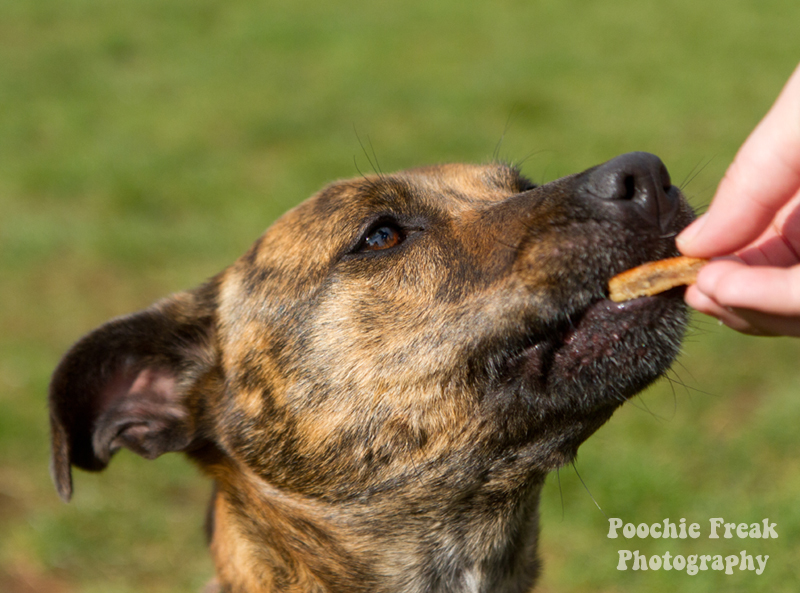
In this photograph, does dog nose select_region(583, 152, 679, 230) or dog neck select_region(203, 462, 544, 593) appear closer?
dog nose select_region(583, 152, 679, 230)

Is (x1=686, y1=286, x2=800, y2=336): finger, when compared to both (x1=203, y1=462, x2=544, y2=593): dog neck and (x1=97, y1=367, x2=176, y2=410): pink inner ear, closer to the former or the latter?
(x1=203, y1=462, x2=544, y2=593): dog neck

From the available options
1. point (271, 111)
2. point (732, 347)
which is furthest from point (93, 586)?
point (271, 111)

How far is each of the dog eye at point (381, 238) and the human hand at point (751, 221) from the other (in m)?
1.18

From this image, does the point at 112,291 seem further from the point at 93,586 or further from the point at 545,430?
the point at 545,430

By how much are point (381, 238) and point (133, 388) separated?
1.26 m

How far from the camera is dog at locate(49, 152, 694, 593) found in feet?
8.59

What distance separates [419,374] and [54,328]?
5213mm

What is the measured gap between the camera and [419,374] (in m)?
2.79

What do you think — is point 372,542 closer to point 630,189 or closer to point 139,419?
point 139,419

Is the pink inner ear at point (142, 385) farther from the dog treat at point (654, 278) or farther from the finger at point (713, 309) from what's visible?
the finger at point (713, 309)

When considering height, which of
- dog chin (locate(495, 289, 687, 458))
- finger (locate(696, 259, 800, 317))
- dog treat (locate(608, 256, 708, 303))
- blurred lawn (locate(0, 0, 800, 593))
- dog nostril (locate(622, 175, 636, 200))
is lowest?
blurred lawn (locate(0, 0, 800, 593))

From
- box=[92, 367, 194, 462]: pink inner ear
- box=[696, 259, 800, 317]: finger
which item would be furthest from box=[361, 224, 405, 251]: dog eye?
box=[696, 259, 800, 317]: finger

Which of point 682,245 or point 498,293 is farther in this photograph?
point 498,293

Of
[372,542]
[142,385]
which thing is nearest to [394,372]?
[372,542]
